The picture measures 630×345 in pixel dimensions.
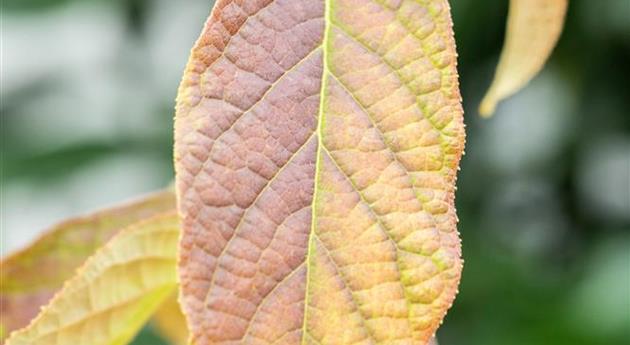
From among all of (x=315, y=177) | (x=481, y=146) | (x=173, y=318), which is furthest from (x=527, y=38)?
(x=481, y=146)

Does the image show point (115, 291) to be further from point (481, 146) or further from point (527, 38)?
point (481, 146)

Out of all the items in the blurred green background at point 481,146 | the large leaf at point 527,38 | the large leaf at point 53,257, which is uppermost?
the large leaf at point 527,38

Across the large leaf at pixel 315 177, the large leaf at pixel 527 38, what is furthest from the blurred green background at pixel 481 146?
the large leaf at pixel 315 177

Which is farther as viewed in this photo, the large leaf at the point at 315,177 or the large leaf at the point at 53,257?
the large leaf at the point at 53,257

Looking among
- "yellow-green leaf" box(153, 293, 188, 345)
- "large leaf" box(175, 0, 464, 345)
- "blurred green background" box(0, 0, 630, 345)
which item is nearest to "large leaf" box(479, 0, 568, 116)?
"large leaf" box(175, 0, 464, 345)

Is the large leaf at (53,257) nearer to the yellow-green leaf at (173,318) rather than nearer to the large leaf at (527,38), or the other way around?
the yellow-green leaf at (173,318)

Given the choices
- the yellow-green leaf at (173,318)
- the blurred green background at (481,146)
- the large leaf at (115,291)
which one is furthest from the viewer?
the blurred green background at (481,146)

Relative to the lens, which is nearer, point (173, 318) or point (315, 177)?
point (315, 177)
